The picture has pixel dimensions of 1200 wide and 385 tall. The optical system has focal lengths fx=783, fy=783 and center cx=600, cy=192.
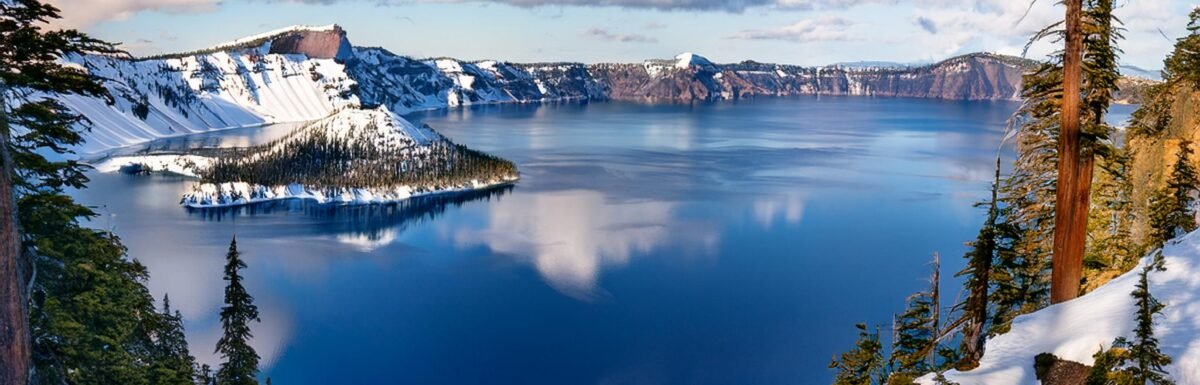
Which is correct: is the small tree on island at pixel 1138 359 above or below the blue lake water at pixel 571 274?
above

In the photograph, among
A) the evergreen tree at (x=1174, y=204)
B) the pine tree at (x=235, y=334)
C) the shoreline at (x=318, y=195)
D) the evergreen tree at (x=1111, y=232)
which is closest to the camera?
the evergreen tree at (x=1174, y=204)

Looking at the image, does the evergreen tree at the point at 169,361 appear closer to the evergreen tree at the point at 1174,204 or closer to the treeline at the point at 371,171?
the evergreen tree at the point at 1174,204

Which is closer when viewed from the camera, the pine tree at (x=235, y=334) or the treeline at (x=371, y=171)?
Answer: the pine tree at (x=235, y=334)

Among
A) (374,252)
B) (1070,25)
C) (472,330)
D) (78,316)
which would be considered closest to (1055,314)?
(1070,25)

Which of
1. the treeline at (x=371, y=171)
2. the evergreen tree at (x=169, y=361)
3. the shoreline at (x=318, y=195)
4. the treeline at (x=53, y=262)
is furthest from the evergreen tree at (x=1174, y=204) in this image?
the treeline at (x=371, y=171)

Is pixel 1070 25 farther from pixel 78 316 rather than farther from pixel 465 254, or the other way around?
pixel 465 254
